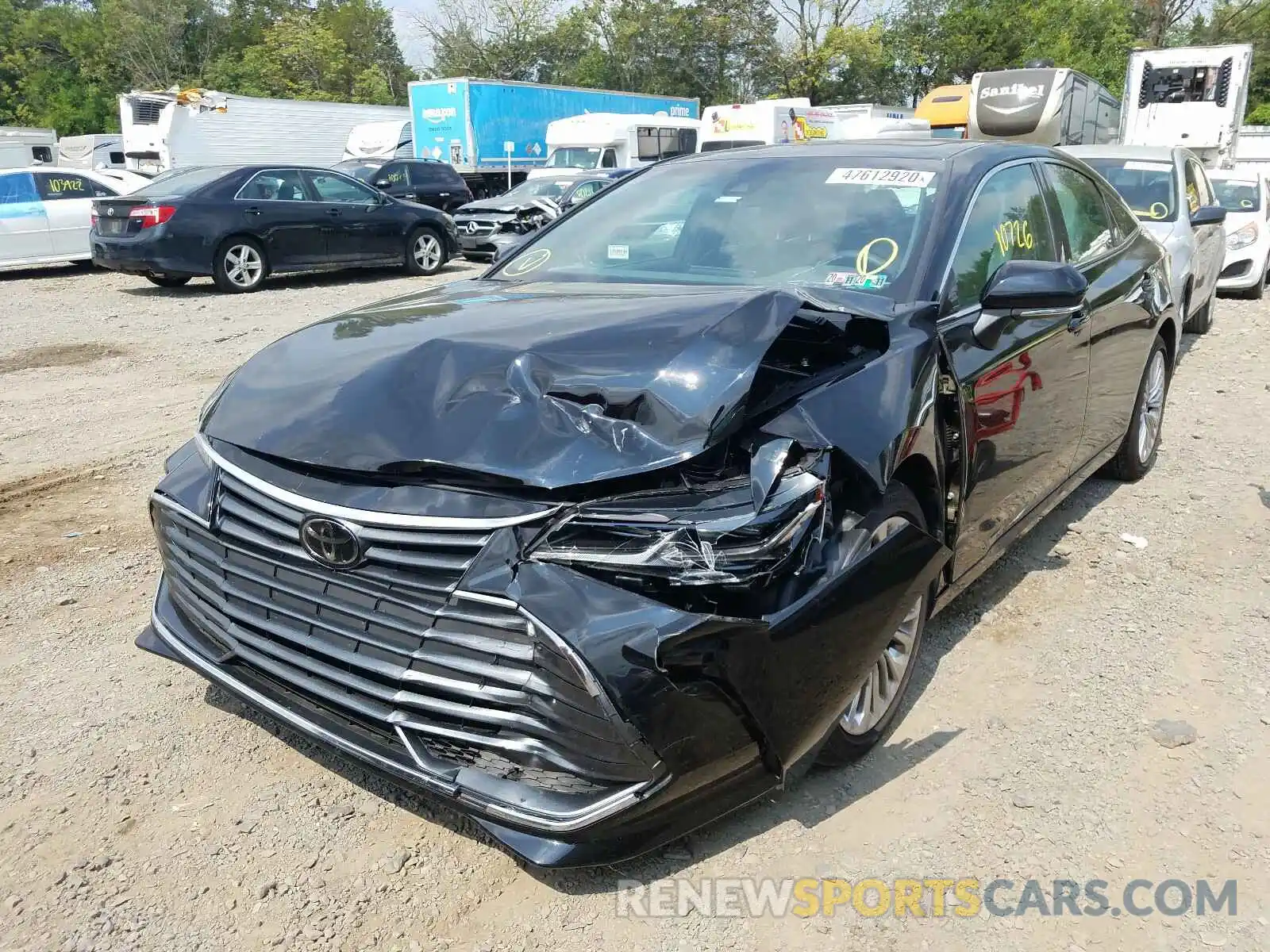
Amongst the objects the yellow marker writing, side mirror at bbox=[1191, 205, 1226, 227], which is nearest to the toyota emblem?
the yellow marker writing

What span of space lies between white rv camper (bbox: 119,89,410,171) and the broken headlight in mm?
25360

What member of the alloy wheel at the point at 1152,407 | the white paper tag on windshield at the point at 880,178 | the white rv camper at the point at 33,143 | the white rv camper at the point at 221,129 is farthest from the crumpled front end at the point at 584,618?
the white rv camper at the point at 221,129

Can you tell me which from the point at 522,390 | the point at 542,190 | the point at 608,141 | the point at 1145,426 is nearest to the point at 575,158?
the point at 608,141

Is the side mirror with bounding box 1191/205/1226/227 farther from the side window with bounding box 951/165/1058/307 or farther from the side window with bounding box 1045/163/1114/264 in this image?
the side window with bounding box 951/165/1058/307

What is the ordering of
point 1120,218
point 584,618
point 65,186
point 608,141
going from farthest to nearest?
point 608,141, point 65,186, point 1120,218, point 584,618

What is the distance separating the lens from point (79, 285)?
13508mm

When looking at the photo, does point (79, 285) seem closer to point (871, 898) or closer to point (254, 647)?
point (254, 647)

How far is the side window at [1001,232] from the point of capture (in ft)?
10.7

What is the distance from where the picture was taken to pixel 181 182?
12.5 metres

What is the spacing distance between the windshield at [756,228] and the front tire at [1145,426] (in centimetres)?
226

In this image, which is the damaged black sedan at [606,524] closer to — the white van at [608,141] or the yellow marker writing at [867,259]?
the yellow marker writing at [867,259]

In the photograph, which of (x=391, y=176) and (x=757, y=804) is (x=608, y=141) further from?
(x=757, y=804)

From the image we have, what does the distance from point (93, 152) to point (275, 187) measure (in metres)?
23.1

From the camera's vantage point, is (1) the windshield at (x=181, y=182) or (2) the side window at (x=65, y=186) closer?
(1) the windshield at (x=181, y=182)
